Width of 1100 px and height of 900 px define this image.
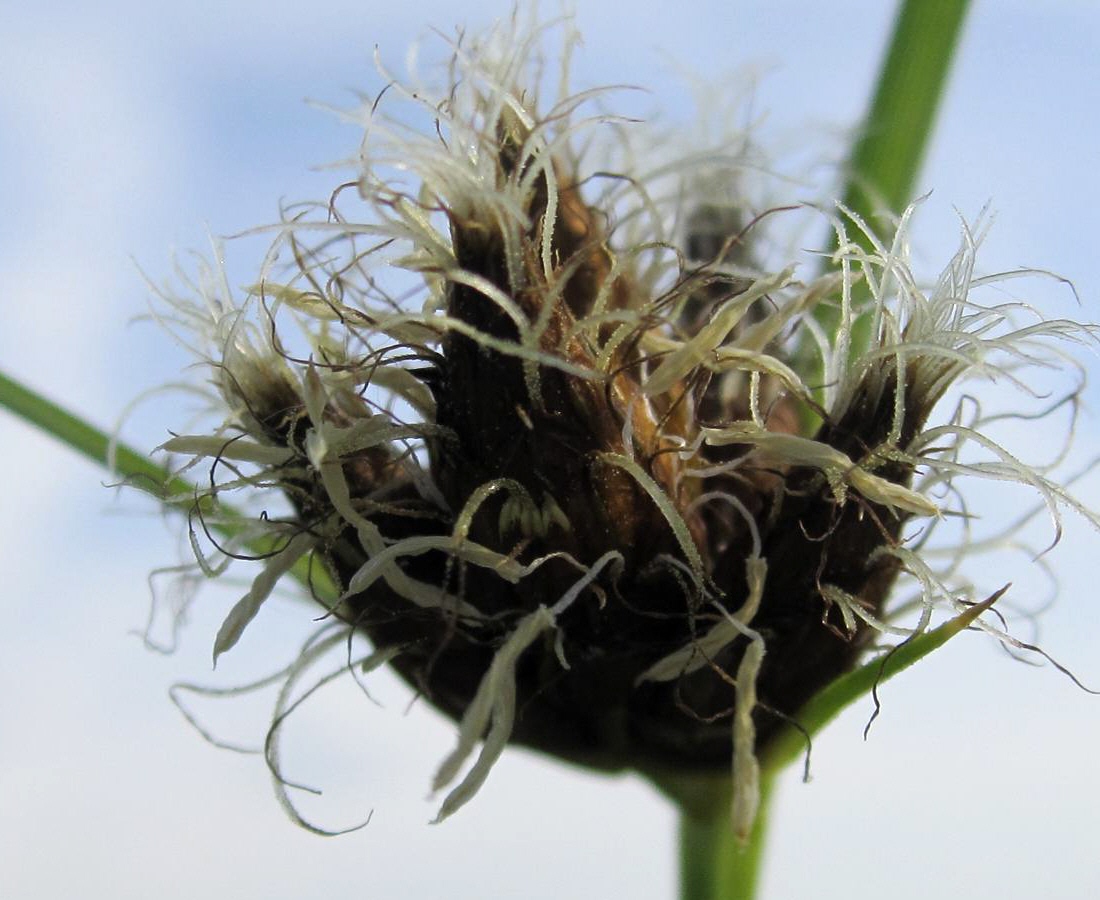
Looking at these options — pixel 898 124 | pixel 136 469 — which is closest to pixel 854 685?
pixel 898 124

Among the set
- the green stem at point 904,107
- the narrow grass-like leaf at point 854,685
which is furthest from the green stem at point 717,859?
the green stem at point 904,107

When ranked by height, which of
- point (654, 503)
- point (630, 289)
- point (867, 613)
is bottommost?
point (867, 613)

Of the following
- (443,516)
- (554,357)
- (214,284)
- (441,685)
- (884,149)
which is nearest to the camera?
(554,357)

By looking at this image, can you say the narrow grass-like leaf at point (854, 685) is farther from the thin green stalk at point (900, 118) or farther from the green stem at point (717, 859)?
the thin green stalk at point (900, 118)

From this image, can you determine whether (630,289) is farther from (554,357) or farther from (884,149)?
(884,149)

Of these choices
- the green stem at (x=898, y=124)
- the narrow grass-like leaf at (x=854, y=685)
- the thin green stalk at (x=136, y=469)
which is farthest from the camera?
the green stem at (x=898, y=124)

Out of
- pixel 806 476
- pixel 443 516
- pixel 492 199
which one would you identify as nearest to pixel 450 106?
pixel 492 199

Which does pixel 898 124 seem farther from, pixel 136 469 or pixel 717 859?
pixel 136 469
